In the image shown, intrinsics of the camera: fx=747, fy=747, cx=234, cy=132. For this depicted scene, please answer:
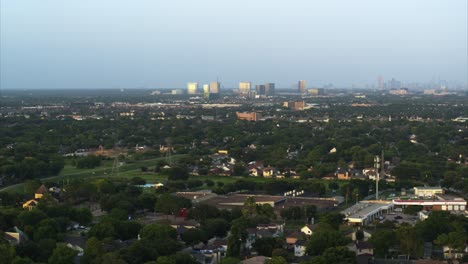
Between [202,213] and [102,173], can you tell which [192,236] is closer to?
[202,213]

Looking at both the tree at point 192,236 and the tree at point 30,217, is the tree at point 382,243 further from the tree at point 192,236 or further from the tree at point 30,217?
the tree at point 30,217

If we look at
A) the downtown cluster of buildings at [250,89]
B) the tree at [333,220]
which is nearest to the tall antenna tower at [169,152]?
the tree at [333,220]

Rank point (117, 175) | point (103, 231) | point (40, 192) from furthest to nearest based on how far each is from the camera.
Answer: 1. point (117, 175)
2. point (40, 192)
3. point (103, 231)

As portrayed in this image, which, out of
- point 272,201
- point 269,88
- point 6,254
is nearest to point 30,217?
point 6,254

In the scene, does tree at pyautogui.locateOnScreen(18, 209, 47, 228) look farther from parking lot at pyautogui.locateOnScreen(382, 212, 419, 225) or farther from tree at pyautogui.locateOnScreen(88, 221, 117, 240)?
parking lot at pyautogui.locateOnScreen(382, 212, 419, 225)

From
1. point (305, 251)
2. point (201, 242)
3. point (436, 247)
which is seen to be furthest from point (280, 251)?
point (436, 247)

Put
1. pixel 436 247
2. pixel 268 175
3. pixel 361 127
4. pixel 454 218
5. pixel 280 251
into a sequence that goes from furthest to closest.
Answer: pixel 361 127 → pixel 268 175 → pixel 454 218 → pixel 436 247 → pixel 280 251

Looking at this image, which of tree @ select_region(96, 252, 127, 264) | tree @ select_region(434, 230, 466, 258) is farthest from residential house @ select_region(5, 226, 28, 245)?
tree @ select_region(434, 230, 466, 258)

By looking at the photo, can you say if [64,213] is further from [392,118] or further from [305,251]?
[392,118]
